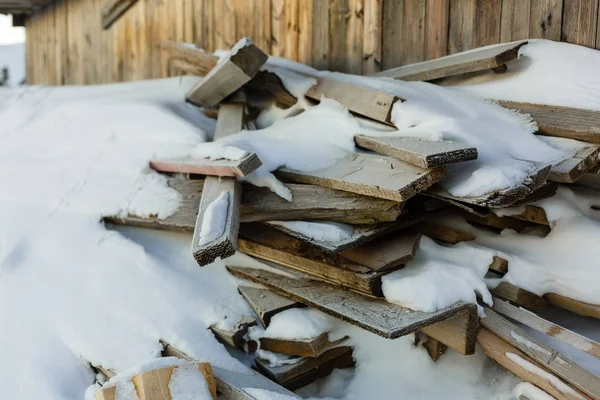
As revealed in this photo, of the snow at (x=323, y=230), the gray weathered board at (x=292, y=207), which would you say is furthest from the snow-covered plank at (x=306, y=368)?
the gray weathered board at (x=292, y=207)

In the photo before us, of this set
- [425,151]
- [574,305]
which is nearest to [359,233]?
[425,151]

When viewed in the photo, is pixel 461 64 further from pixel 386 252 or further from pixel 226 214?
pixel 226 214

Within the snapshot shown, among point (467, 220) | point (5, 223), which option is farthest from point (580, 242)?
point (5, 223)

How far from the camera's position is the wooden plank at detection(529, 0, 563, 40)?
147 inches

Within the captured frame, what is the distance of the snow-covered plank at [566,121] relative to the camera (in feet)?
10.7

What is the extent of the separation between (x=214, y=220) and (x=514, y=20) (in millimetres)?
2327

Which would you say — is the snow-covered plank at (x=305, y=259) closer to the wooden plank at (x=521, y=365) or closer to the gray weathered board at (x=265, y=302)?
the gray weathered board at (x=265, y=302)

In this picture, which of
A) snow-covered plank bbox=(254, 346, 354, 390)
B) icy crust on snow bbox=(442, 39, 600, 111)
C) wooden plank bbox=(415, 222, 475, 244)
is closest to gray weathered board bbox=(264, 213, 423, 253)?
wooden plank bbox=(415, 222, 475, 244)

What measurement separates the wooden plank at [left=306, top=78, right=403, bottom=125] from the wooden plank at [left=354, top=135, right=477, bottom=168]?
0.36 metres

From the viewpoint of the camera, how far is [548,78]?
12.0 ft

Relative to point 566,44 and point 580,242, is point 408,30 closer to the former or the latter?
point 566,44

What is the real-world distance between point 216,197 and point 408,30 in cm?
208

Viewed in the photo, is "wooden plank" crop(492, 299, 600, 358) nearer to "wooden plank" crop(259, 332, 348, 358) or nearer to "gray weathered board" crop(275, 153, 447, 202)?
"gray weathered board" crop(275, 153, 447, 202)

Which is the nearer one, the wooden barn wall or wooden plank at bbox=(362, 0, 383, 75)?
the wooden barn wall
